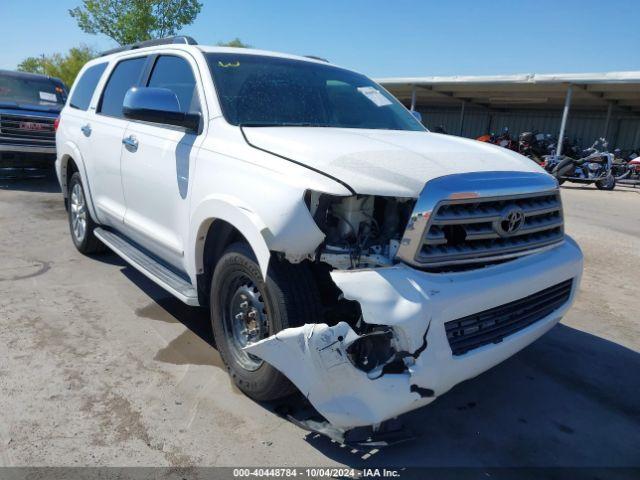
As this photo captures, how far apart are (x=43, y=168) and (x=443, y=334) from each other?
A: 1270 centimetres

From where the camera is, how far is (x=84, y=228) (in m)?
5.38

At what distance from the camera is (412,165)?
2451mm

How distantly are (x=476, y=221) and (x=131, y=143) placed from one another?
279 cm

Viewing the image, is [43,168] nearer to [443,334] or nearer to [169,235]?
[169,235]

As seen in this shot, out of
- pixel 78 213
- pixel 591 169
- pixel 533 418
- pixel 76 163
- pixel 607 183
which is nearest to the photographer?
pixel 533 418

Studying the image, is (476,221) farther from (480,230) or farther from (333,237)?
(333,237)

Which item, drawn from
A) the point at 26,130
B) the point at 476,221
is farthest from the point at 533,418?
the point at 26,130

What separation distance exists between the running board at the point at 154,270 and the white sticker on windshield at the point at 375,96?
207cm

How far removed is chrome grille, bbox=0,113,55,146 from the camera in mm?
9703

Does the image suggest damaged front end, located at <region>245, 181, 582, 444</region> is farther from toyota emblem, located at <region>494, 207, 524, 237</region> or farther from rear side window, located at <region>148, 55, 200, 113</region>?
rear side window, located at <region>148, 55, 200, 113</region>

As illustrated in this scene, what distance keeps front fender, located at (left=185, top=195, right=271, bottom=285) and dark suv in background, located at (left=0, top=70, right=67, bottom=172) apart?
27.7 ft

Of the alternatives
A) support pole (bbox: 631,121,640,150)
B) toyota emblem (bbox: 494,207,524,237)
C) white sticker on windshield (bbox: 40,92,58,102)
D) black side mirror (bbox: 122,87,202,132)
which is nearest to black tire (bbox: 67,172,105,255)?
black side mirror (bbox: 122,87,202,132)

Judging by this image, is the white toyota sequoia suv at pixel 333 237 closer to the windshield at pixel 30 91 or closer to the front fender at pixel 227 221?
the front fender at pixel 227 221

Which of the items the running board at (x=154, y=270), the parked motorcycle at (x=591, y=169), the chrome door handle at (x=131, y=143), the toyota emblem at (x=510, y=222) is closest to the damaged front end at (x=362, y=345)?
the toyota emblem at (x=510, y=222)
